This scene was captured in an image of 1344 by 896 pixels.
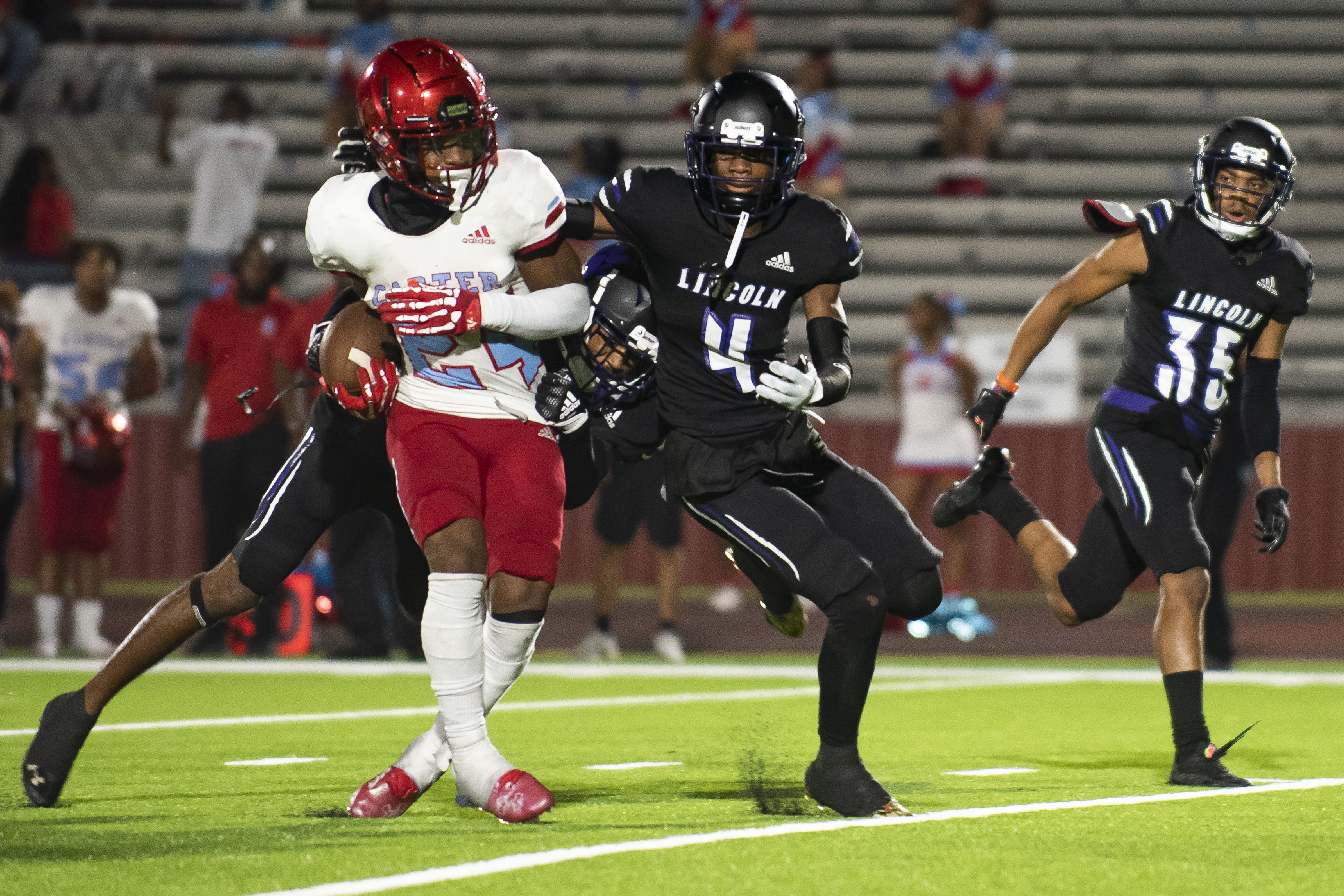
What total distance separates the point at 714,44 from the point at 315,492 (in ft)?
37.0

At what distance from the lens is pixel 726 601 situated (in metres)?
11.7

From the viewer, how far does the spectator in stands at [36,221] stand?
13227 mm

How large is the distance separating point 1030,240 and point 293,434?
25.1 ft

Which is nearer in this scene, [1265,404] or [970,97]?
→ [1265,404]

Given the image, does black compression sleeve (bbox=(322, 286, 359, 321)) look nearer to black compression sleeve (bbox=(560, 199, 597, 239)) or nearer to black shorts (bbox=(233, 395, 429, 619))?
black shorts (bbox=(233, 395, 429, 619))

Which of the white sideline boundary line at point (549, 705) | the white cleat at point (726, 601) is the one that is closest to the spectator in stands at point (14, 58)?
the white cleat at point (726, 601)

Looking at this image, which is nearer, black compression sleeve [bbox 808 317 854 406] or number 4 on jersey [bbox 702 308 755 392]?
black compression sleeve [bbox 808 317 854 406]

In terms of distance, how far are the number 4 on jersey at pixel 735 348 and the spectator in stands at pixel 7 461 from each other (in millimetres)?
5199

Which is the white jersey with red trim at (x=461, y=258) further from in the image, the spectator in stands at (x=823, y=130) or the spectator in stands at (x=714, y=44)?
the spectator in stands at (x=714, y=44)

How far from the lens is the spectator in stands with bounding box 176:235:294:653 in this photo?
9.07 m

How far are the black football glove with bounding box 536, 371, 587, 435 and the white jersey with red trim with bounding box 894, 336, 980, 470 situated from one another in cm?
614

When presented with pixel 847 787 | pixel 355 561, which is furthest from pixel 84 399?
pixel 847 787

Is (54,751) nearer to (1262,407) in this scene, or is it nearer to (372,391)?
(372,391)

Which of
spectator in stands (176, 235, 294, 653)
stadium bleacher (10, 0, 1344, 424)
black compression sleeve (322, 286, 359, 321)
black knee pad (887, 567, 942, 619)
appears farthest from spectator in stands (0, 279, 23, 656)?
black knee pad (887, 567, 942, 619)
